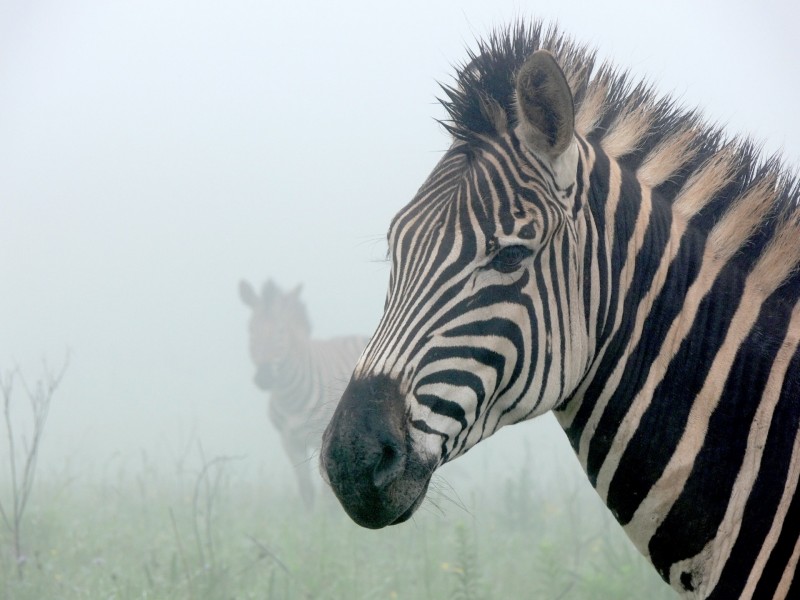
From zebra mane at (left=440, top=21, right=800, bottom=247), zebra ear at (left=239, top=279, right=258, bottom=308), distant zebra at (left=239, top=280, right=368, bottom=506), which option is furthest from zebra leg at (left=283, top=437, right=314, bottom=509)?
zebra mane at (left=440, top=21, right=800, bottom=247)

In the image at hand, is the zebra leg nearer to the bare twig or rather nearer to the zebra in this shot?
the bare twig

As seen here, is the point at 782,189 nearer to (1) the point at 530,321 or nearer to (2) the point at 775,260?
(2) the point at 775,260

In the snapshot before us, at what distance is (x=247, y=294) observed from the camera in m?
18.6

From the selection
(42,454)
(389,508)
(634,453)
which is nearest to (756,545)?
(634,453)

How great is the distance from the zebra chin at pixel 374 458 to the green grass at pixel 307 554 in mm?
1679

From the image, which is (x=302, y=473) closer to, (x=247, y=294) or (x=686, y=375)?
(x=247, y=294)

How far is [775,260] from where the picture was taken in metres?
2.35

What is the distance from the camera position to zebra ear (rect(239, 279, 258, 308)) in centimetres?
1836

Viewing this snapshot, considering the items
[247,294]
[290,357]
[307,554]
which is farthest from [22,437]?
[247,294]

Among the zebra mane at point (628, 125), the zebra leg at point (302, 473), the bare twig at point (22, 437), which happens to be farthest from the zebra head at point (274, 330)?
the zebra mane at point (628, 125)

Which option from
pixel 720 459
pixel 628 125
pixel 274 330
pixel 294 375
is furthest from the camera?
pixel 274 330

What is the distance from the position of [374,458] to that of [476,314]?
530 mm

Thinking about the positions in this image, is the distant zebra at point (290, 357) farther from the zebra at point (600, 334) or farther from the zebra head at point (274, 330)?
the zebra at point (600, 334)

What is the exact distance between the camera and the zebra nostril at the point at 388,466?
2020mm
